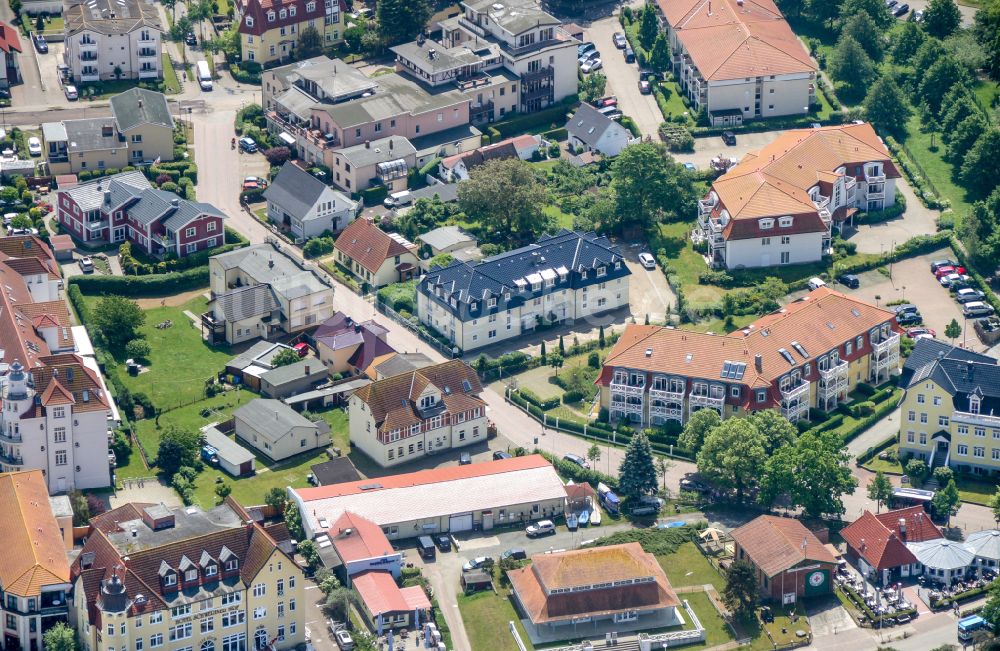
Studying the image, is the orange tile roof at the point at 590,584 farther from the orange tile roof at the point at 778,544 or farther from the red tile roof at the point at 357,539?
the red tile roof at the point at 357,539

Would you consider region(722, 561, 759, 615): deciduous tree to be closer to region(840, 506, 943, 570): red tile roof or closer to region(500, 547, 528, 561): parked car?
region(840, 506, 943, 570): red tile roof

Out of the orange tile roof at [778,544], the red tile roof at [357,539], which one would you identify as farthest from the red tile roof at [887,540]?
the red tile roof at [357,539]

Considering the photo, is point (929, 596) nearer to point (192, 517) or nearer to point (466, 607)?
point (466, 607)

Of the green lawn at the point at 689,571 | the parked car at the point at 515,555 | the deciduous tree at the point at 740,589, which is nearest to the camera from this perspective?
the deciduous tree at the point at 740,589

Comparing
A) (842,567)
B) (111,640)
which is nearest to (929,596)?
(842,567)

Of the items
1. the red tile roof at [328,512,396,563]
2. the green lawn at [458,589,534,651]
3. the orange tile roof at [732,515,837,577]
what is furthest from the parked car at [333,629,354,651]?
the orange tile roof at [732,515,837,577]

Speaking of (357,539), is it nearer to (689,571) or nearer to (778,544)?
(689,571)
